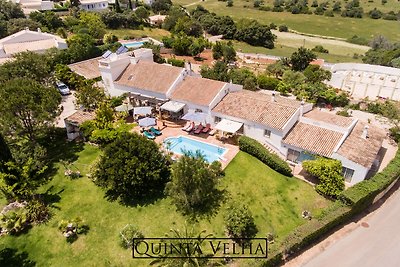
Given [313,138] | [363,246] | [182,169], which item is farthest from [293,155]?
[182,169]

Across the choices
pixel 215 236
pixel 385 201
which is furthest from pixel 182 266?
pixel 385 201

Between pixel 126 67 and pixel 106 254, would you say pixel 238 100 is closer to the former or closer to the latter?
pixel 126 67

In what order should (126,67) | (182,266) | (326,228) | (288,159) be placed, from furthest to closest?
(126,67), (288,159), (326,228), (182,266)

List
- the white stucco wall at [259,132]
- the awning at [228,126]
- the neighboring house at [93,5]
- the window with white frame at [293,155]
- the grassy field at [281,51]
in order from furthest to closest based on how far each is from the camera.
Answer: the neighboring house at [93,5] → the grassy field at [281,51] → the awning at [228,126] → the white stucco wall at [259,132] → the window with white frame at [293,155]

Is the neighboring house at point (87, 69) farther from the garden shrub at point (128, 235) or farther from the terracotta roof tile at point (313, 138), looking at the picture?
the terracotta roof tile at point (313, 138)

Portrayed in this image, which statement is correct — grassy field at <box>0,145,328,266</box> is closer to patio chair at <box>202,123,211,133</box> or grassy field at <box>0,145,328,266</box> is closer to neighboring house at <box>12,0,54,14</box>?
patio chair at <box>202,123,211,133</box>

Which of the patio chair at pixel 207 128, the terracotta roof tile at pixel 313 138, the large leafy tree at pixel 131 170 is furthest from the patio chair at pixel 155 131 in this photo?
the terracotta roof tile at pixel 313 138

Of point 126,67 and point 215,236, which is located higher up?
point 126,67
